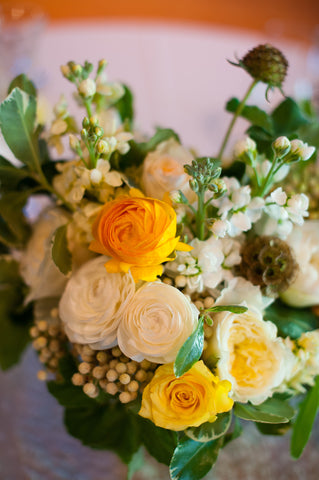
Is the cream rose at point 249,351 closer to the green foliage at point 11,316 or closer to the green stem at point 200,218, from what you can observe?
the green stem at point 200,218

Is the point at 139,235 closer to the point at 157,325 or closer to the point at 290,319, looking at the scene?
the point at 157,325

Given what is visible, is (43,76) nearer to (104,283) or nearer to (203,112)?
(203,112)

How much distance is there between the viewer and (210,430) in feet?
1.74

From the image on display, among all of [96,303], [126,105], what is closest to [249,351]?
[96,303]

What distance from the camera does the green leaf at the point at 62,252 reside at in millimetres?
570

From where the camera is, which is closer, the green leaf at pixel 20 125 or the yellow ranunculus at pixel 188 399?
the yellow ranunculus at pixel 188 399

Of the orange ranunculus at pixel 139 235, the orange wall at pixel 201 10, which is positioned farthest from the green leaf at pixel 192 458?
the orange wall at pixel 201 10

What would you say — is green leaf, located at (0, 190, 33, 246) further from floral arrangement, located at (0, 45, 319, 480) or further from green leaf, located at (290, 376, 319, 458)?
green leaf, located at (290, 376, 319, 458)

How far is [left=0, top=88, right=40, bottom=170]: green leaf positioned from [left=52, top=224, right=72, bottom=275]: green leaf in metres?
0.13

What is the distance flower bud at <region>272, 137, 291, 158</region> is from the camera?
0.51 m

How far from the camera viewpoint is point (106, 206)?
0.54m

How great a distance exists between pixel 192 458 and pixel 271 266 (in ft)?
0.86

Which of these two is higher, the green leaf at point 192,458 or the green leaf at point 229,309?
the green leaf at point 229,309

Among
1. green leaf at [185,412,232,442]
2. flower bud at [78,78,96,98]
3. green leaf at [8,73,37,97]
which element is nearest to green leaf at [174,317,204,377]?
green leaf at [185,412,232,442]
